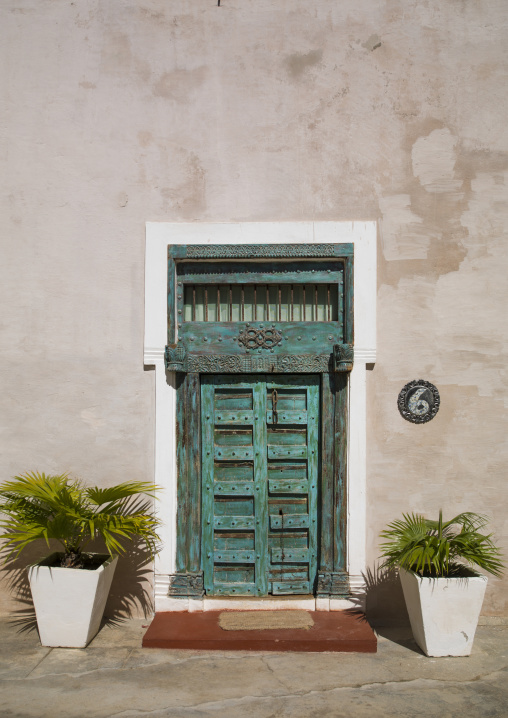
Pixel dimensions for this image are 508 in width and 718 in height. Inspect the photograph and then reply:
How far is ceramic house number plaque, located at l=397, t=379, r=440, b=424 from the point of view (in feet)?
17.4

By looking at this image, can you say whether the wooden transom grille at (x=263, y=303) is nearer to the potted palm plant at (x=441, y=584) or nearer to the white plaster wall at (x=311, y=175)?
the white plaster wall at (x=311, y=175)

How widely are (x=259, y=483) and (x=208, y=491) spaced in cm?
39

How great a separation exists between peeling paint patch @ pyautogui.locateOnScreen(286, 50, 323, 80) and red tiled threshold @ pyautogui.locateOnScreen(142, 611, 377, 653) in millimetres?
3959

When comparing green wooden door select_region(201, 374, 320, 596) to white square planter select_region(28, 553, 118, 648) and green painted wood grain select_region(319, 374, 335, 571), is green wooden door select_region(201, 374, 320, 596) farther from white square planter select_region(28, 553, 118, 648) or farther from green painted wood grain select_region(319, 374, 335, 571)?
white square planter select_region(28, 553, 118, 648)

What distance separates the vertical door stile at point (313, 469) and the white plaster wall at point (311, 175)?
0.40 meters

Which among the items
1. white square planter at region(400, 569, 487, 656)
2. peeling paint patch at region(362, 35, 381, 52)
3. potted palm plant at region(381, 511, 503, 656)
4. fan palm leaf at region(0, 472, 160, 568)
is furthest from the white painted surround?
peeling paint patch at region(362, 35, 381, 52)

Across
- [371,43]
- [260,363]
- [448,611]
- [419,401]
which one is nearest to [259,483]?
[260,363]

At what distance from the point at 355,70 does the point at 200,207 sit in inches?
60.1

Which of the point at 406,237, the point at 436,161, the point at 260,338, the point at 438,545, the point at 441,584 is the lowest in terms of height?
the point at 441,584

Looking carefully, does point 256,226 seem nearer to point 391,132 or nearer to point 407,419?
point 391,132

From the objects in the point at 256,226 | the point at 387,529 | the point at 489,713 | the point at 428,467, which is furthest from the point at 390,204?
the point at 489,713

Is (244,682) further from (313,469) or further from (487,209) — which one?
(487,209)

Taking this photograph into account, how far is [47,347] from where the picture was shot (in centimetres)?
538

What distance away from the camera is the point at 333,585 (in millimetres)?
5297
